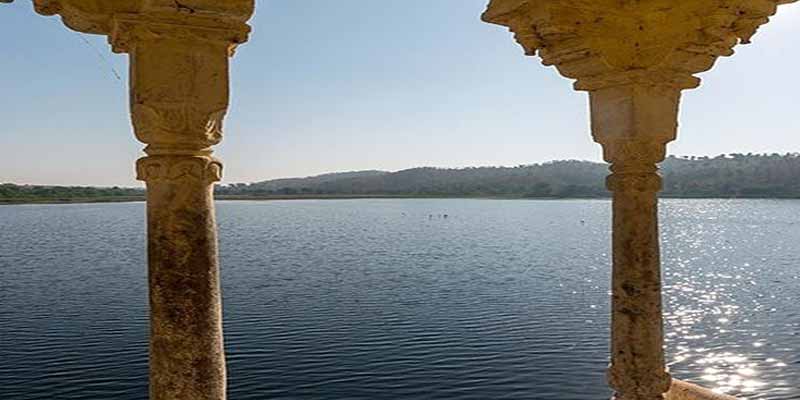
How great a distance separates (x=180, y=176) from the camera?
3.45m

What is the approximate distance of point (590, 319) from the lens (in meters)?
23.5

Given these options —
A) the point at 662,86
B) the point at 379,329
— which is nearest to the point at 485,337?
the point at 379,329

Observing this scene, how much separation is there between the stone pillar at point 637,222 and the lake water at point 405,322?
A: 417 inches

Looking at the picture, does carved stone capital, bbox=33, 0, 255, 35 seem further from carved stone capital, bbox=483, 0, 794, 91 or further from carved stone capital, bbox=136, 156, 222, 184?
carved stone capital, bbox=483, 0, 794, 91

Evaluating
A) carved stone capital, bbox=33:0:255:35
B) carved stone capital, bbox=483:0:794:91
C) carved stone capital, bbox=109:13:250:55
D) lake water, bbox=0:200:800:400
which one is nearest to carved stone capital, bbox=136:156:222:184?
carved stone capital, bbox=109:13:250:55

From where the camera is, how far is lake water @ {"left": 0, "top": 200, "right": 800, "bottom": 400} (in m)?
16.5

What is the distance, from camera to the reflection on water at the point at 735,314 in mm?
17703

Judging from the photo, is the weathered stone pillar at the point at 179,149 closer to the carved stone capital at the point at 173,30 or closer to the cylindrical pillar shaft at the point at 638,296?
the carved stone capital at the point at 173,30

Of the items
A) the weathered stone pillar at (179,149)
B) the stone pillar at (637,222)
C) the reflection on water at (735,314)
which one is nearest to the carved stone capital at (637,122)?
the stone pillar at (637,222)

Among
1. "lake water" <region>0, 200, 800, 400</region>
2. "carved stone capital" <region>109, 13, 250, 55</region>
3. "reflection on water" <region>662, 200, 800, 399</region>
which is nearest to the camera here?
"carved stone capital" <region>109, 13, 250, 55</region>

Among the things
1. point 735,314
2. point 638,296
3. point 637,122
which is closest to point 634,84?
point 637,122

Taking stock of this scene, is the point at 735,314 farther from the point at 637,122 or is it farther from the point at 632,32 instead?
the point at 632,32

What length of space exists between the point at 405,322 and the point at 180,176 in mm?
19686

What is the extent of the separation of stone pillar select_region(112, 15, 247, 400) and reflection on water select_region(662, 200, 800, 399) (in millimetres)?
16056
